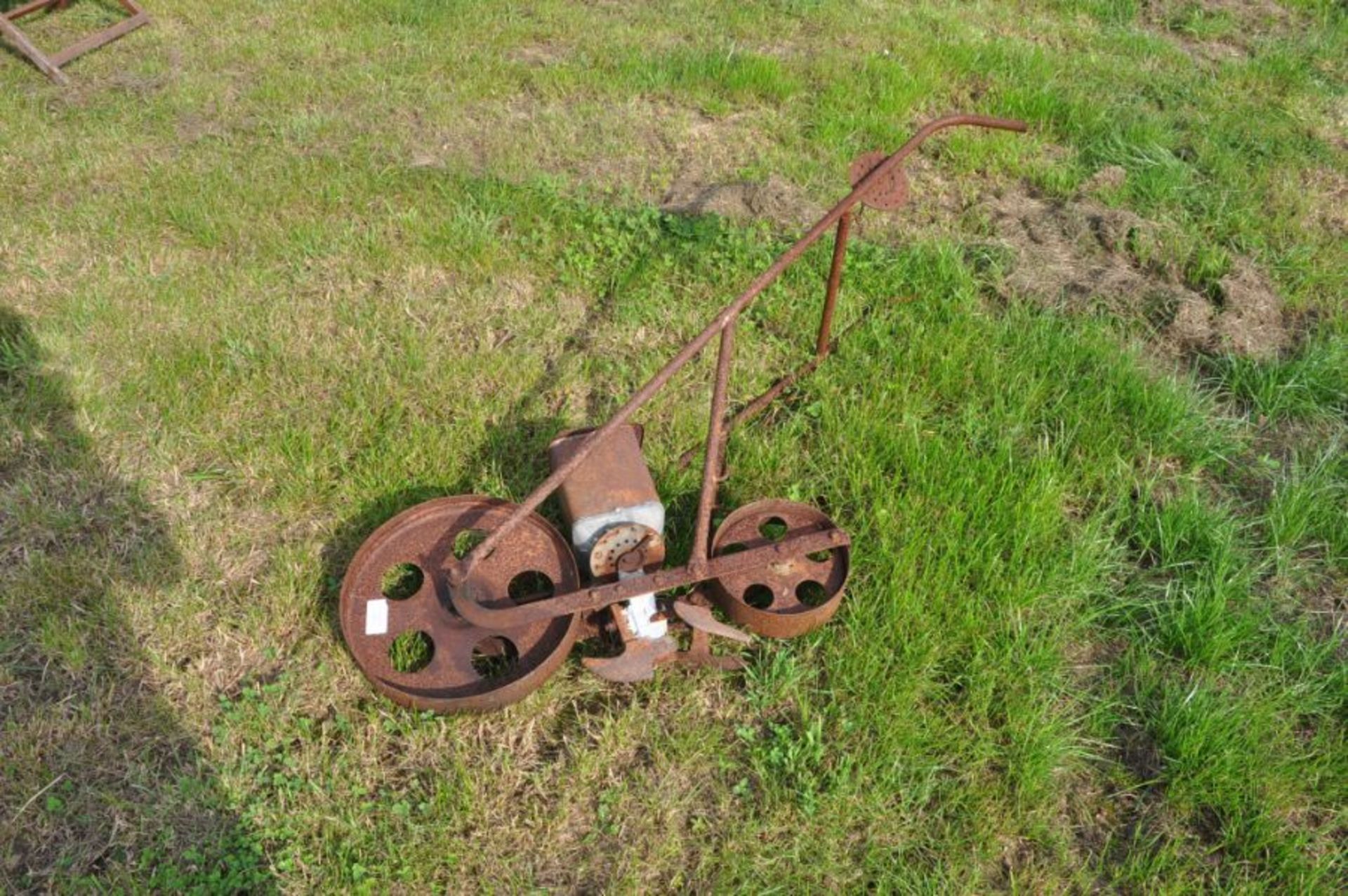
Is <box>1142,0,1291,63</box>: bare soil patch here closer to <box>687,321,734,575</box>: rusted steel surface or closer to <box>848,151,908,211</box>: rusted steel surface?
<box>848,151,908,211</box>: rusted steel surface

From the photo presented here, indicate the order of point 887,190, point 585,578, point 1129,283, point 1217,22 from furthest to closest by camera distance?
point 1217,22
point 1129,283
point 887,190
point 585,578

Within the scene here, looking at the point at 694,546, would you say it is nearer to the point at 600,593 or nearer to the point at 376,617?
the point at 600,593

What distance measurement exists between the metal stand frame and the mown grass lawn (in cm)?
9

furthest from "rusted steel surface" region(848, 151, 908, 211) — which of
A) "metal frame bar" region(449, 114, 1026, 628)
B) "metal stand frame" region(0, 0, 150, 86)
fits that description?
"metal stand frame" region(0, 0, 150, 86)

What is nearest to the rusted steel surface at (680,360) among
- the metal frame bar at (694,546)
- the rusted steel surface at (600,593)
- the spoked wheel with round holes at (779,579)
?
the metal frame bar at (694,546)

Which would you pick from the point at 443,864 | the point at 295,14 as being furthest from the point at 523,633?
the point at 295,14

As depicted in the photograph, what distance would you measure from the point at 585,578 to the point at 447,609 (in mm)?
386

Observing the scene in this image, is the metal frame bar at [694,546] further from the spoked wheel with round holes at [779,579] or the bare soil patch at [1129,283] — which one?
the bare soil patch at [1129,283]

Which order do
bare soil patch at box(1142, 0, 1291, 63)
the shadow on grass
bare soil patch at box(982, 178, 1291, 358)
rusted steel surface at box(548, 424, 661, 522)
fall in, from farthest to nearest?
bare soil patch at box(1142, 0, 1291, 63)
bare soil patch at box(982, 178, 1291, 358)
rusted steel surface at box(548, 424, 661, 522)
the shadow on grass

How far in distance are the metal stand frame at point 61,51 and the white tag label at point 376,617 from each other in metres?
4.46

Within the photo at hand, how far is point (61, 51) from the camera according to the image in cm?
534

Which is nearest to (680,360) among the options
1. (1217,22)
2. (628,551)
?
(628,551)

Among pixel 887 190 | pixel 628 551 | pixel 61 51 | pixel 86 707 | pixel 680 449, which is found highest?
pixel 887 190

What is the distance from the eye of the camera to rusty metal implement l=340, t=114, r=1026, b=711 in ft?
7.37
